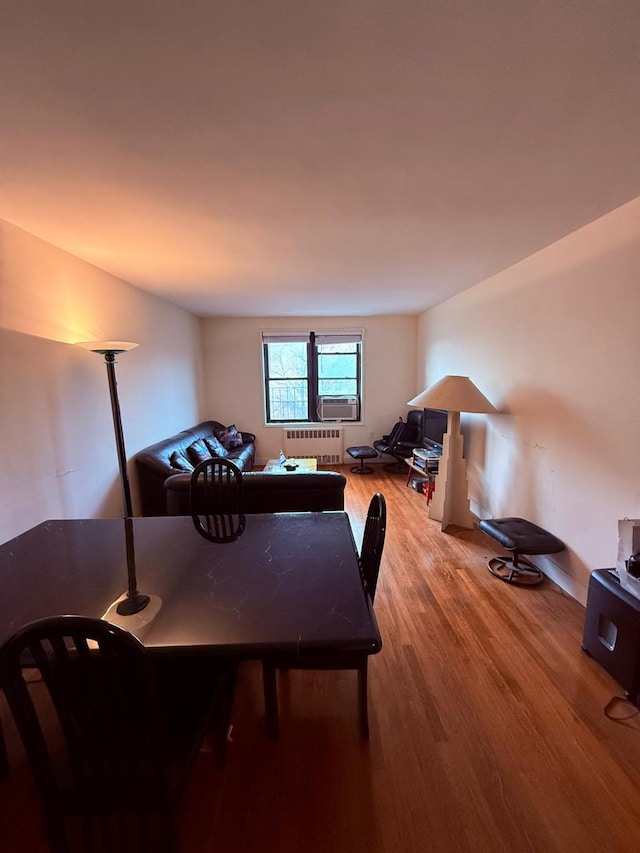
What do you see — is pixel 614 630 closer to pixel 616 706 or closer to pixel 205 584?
pixel 616 706

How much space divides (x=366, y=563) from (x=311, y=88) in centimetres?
172

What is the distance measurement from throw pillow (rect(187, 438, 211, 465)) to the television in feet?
8.81

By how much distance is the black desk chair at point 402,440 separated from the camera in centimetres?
524

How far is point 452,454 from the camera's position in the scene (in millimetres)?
3402

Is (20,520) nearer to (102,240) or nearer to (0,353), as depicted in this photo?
(0,353)

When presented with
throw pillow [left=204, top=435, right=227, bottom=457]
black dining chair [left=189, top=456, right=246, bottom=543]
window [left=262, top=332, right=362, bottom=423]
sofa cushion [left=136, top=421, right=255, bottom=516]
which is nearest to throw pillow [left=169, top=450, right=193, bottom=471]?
sofa cushion [left=136, top=421, right=255, bottom=516]

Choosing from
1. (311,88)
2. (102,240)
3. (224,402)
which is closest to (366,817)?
(311,88)

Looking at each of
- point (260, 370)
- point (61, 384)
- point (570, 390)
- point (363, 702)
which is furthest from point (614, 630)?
point (260, 370)

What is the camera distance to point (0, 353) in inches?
80.7

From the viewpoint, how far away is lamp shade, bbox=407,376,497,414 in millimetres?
3086

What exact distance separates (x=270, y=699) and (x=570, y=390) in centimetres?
247

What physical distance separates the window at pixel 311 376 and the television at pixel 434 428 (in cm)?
166

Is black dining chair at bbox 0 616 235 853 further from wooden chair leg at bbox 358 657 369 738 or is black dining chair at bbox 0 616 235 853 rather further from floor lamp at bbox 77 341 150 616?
wooden chair leg at bbox 358 657 369 738

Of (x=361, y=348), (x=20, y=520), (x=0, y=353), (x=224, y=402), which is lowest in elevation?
(x=20, y=520)
